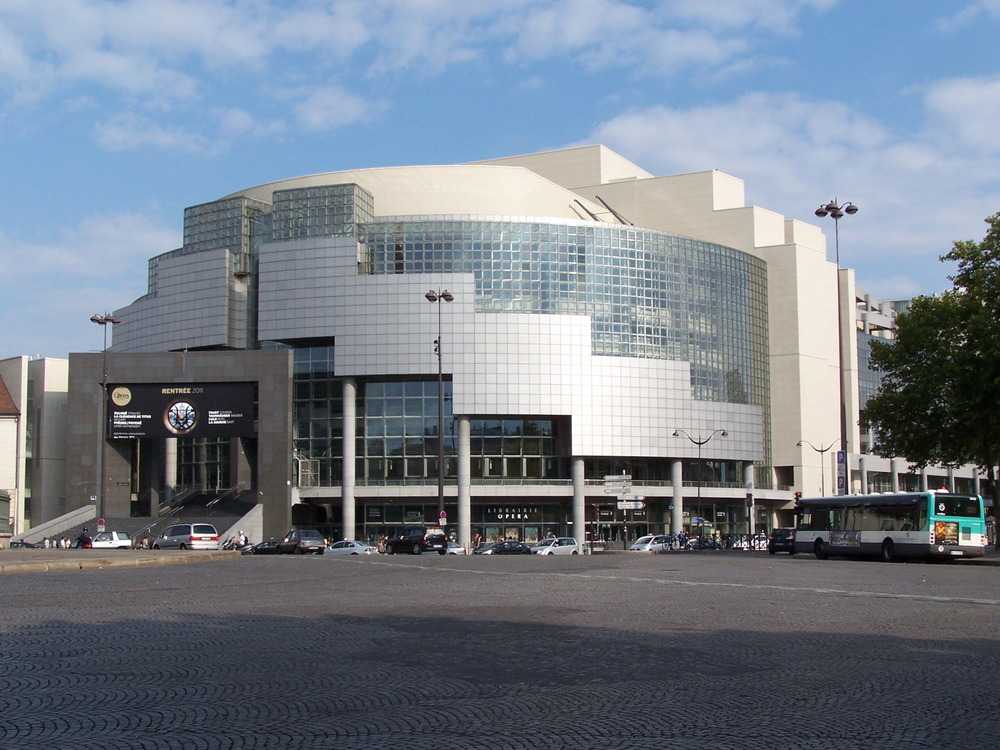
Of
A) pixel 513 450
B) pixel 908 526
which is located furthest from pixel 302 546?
pixel 908 526

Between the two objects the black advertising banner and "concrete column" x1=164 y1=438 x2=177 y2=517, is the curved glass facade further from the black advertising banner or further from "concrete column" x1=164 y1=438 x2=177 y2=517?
"concrete column" x1=164 y1=438 x2=177 y2=517

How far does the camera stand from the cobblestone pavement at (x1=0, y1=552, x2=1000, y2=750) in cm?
729

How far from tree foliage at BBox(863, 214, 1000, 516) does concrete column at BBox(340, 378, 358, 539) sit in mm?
36746

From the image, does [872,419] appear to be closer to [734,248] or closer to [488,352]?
[488,352]

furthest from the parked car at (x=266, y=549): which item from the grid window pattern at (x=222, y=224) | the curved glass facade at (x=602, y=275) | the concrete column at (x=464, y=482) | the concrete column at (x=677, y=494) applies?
the concrete column at (x=677, y=494)

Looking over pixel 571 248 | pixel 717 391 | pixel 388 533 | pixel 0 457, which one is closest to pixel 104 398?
pixel 0 457

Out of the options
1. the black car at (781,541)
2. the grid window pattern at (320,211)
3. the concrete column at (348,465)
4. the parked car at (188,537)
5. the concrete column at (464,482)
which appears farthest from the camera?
the grid window pattern at (320,211)

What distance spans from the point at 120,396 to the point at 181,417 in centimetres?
443

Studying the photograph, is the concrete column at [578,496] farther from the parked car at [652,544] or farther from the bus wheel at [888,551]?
the bus wheel at [888,551]

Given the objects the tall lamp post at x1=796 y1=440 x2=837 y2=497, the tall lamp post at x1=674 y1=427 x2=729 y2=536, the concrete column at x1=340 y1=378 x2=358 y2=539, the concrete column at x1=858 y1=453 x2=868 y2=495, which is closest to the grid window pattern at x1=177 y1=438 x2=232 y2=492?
the concrete column at x1=340 y1=378 x2=358 y2=539

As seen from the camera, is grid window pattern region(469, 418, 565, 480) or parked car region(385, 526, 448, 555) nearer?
parked car region(385, 526, 448, 555)

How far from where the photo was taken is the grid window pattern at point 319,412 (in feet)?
258

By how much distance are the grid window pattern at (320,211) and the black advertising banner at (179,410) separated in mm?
13293

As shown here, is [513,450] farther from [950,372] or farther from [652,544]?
[950,372]
